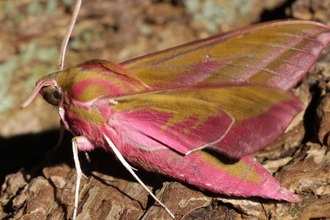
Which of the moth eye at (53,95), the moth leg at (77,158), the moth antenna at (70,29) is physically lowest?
the moth leg at (77,158)

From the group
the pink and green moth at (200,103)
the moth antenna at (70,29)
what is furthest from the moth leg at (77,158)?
the moth antenna at (70,29)

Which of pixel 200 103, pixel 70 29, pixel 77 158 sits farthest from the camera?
pixel 70 29

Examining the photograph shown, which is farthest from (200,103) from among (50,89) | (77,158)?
(50,89)

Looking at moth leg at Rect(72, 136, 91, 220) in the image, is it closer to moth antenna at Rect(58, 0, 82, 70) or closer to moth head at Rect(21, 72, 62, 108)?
moth head at Rect(21, 72, 62, 108)

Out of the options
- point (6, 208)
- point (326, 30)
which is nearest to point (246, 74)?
point (326, 30)

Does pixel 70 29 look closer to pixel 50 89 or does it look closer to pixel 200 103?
pixel 50 89

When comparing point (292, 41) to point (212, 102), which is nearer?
point (212, 102)

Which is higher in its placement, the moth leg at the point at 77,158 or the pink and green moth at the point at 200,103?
the pink and green moth at the point at 200,103

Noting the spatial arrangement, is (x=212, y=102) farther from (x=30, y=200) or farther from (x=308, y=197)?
(x=30, y=200)

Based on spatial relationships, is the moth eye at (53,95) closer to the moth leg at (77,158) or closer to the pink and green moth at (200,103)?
the pink and green moth at (200,103)
